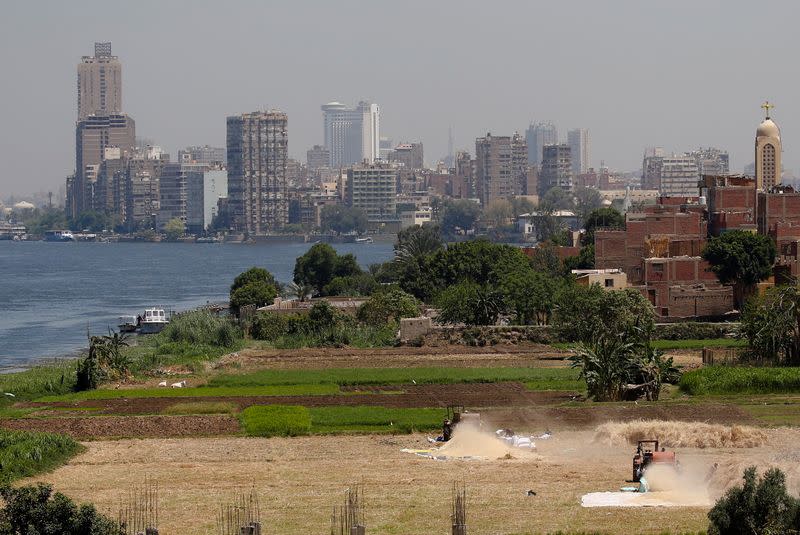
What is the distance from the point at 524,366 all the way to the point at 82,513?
34.0 meters

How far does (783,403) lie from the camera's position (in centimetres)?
4156

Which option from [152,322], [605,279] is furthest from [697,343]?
[152,322]

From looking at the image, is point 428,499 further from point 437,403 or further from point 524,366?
point 524,366

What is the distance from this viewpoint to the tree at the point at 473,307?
68.1m

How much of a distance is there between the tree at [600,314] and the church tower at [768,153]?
37.1m

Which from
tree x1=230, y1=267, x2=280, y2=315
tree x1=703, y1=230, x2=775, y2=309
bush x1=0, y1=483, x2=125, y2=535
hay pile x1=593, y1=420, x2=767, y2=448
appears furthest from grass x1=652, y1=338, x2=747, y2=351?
bush x1=0, y1=483, x2=125, y2=535

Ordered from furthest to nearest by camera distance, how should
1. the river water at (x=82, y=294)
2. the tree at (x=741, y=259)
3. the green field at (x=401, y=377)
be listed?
the river water at (x=82, y=294)
the tree at (x=741, y=259)
the green field at (x=401, y=377)

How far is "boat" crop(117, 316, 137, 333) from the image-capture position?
286 ft

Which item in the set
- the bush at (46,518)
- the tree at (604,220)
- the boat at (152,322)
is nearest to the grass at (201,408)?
the bush at (46,518)

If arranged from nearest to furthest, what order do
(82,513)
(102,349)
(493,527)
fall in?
(82,513), (493,527), (102,349)

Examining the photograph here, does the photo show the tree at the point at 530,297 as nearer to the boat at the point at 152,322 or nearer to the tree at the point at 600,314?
the tree at the point at 600,314

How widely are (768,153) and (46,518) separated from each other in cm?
8446

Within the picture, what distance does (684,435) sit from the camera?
1344 inches

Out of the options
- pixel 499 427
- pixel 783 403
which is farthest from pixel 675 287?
pixel 499 427
